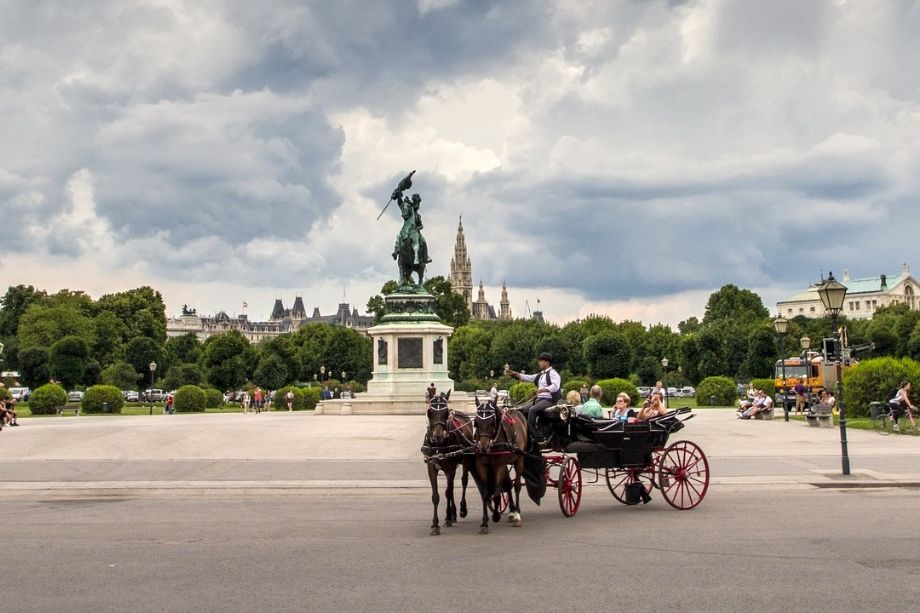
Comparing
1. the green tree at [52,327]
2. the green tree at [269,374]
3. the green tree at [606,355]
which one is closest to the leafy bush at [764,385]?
the green tree at [606,355]

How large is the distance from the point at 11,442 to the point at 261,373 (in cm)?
8230

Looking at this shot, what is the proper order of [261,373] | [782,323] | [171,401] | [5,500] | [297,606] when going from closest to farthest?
[297,606] → [5,500] → [782,323] → [171,401] → [261,373]

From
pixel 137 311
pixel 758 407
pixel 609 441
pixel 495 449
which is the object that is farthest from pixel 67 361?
pixel 495 449

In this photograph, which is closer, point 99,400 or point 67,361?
point 99,400

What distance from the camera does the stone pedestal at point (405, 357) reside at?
4841cm

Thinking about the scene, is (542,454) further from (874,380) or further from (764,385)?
(764,385)

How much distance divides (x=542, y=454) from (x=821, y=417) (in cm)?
2328

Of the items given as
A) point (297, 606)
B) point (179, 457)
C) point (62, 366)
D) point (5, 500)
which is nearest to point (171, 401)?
point (62, 366)

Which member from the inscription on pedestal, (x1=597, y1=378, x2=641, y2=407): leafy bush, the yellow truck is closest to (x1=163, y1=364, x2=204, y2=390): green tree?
the inscription on pedestal

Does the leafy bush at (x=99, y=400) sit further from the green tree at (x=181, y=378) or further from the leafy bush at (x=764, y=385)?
the green tree at (x=181, y=378)

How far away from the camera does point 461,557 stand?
11289 mm

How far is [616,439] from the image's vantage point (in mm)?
15102

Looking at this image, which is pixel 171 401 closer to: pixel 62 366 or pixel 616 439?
pixel 62 366

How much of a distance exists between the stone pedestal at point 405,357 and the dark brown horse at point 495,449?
33.6 m
